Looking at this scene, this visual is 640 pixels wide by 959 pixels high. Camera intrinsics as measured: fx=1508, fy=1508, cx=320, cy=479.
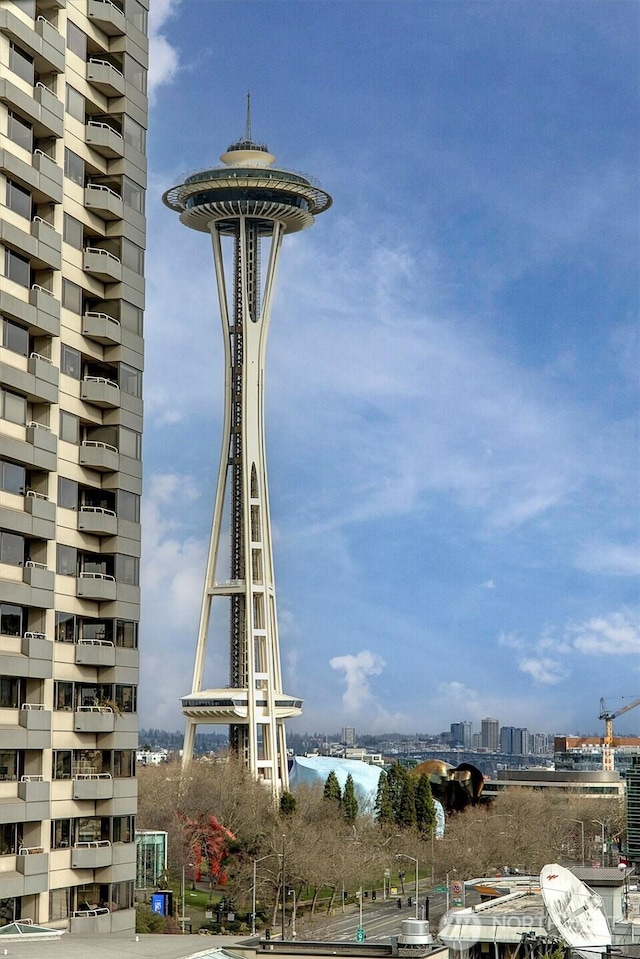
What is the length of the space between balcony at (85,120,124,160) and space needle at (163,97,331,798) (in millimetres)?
103729

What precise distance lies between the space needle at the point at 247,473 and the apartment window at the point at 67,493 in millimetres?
105323

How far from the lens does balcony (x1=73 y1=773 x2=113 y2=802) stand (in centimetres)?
5009

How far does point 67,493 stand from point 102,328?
20.0ft

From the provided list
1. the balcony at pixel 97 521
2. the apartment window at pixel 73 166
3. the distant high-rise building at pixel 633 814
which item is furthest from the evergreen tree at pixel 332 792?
the apartment window at pixel 73 166

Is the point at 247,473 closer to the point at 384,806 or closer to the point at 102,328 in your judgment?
the point at 384,806

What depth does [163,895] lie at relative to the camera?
92438 mm

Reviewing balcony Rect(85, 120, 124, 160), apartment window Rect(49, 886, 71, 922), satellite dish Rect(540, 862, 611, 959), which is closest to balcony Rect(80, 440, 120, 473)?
balcony Rect(85, 120, 124, 160)

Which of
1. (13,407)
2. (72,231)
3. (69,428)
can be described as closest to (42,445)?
(13,407)

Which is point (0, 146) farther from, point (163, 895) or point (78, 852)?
point (163, 895)

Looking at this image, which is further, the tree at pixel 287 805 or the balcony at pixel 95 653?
the tree at pixel 287 805

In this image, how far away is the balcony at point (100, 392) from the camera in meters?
52.3

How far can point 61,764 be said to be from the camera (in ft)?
163

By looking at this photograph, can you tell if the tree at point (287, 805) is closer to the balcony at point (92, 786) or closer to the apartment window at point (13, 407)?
the balcony at point (92, 786)

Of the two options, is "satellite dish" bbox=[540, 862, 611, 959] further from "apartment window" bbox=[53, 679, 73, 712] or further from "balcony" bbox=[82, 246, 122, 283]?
"balcony" bbox=[82, 246, 122, 283]
